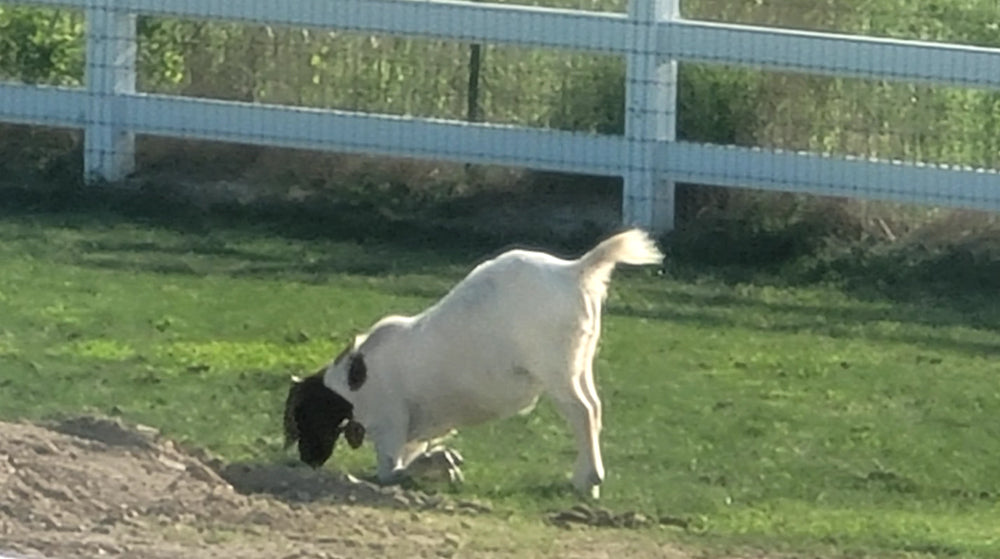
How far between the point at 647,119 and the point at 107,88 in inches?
126

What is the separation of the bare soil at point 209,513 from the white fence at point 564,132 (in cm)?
544

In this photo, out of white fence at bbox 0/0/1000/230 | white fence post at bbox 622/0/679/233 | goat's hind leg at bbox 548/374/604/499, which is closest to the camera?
goat's hind leg at bbox 548/374/604/499

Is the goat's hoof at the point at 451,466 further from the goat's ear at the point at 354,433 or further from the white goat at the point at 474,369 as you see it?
the goat's ear at the point at 354,433

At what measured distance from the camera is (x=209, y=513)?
7.93 metres

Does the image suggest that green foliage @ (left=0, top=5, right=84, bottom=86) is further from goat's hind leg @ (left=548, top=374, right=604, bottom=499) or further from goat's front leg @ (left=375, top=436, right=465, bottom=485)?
goat's hind leg @ (left=548, top=374, right=604, bottom=499)

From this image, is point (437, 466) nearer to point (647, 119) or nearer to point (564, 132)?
point (647, 119)

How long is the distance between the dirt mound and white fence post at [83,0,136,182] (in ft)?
20.4

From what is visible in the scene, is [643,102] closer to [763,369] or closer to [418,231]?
[418,231]

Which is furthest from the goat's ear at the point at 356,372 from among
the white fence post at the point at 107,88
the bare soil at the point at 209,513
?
the white fence post at the point at 107,88

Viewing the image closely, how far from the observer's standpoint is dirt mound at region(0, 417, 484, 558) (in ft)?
24.5

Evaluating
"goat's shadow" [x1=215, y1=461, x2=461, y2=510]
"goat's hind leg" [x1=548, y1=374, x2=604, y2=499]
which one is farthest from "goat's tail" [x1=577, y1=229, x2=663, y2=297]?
"goat's shadow" [x1=215, y1=461, x2=461, y2=510]

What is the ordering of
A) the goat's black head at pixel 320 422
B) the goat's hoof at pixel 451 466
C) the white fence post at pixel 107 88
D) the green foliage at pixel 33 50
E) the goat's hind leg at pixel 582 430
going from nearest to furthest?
the goat's hind leg at pixel 582 430 → the goat's hoof at pixel 451 466 → the goat's black head at pixel 320 422 → the white fence post at pixel 107 88 → the green foliage at pixel 33 50

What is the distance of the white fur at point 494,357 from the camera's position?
8.84 meters

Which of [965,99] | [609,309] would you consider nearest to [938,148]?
[965,99]
